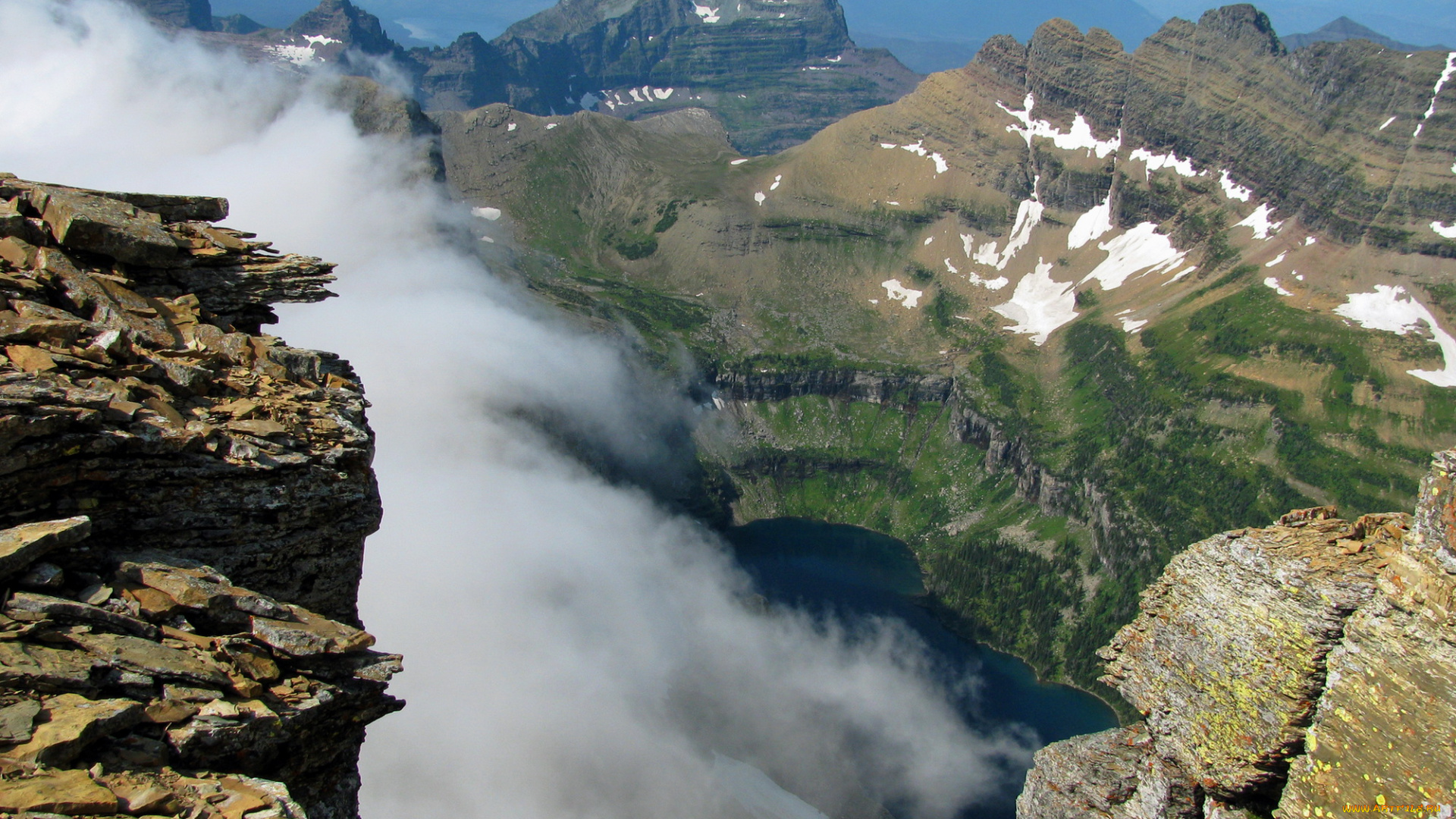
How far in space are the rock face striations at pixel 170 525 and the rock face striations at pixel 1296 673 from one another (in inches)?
886

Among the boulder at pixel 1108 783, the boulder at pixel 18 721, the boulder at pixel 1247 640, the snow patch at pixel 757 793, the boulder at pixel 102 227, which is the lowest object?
the snow patch at pixel 757 793

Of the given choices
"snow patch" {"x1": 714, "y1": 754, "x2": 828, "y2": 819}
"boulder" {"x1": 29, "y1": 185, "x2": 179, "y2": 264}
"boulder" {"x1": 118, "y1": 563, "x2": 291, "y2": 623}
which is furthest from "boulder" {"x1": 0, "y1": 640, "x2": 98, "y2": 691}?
"snow patch" {"x1": 714, "y1": 754, "x2": 828, "y2": 819}

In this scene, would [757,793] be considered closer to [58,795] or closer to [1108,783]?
[1108,783]

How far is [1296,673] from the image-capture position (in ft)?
69.2

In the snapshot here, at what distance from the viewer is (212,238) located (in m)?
25.0

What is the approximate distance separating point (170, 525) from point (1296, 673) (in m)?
28.2

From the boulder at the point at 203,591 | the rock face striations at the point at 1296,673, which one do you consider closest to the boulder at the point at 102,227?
the boulder at the point at 203,591

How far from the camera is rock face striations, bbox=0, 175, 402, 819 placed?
13.7 meters

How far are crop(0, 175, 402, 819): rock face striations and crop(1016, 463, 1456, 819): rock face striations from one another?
73.8 feet

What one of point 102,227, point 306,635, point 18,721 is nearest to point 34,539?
point 18,721

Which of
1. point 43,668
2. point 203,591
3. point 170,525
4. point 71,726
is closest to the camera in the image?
point 71,726

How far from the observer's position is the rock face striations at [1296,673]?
18.1 meters

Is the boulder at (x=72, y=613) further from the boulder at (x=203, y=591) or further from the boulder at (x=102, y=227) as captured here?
the boulder at (x=102, y=227)

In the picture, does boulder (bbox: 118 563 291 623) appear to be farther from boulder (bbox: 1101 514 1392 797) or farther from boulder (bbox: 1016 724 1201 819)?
boulder (bbox: 1016 724 1201 819)
